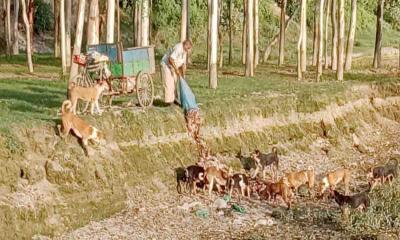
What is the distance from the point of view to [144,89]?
2191 cm

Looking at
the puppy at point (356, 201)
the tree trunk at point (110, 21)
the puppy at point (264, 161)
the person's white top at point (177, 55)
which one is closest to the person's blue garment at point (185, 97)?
the person's white top at point (177, 55)

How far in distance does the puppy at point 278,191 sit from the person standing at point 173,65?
4180 mm

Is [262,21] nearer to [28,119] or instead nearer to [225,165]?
[225,165]

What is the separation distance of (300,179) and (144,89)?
465cm

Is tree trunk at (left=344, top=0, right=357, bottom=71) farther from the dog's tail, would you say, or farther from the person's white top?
the dog's tail

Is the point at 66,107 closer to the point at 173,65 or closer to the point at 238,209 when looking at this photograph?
the point at 238,209

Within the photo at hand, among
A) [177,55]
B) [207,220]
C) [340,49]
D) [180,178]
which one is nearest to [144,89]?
[177,55]

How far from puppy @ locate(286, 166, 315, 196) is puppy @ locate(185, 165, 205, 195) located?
215 cm

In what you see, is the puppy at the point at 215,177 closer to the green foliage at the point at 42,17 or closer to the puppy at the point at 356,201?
the puppy at the point at 356,201

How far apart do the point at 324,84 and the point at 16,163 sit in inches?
695

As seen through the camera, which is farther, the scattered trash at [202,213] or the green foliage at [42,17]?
the green foliage at [42,17]

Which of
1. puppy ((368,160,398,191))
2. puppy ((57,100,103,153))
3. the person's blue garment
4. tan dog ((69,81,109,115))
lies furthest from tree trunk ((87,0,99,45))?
puppy ((368,160,398,191))

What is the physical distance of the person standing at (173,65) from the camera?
2222 centimetres

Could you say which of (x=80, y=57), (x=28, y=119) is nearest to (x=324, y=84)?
(x=80, y=57)
